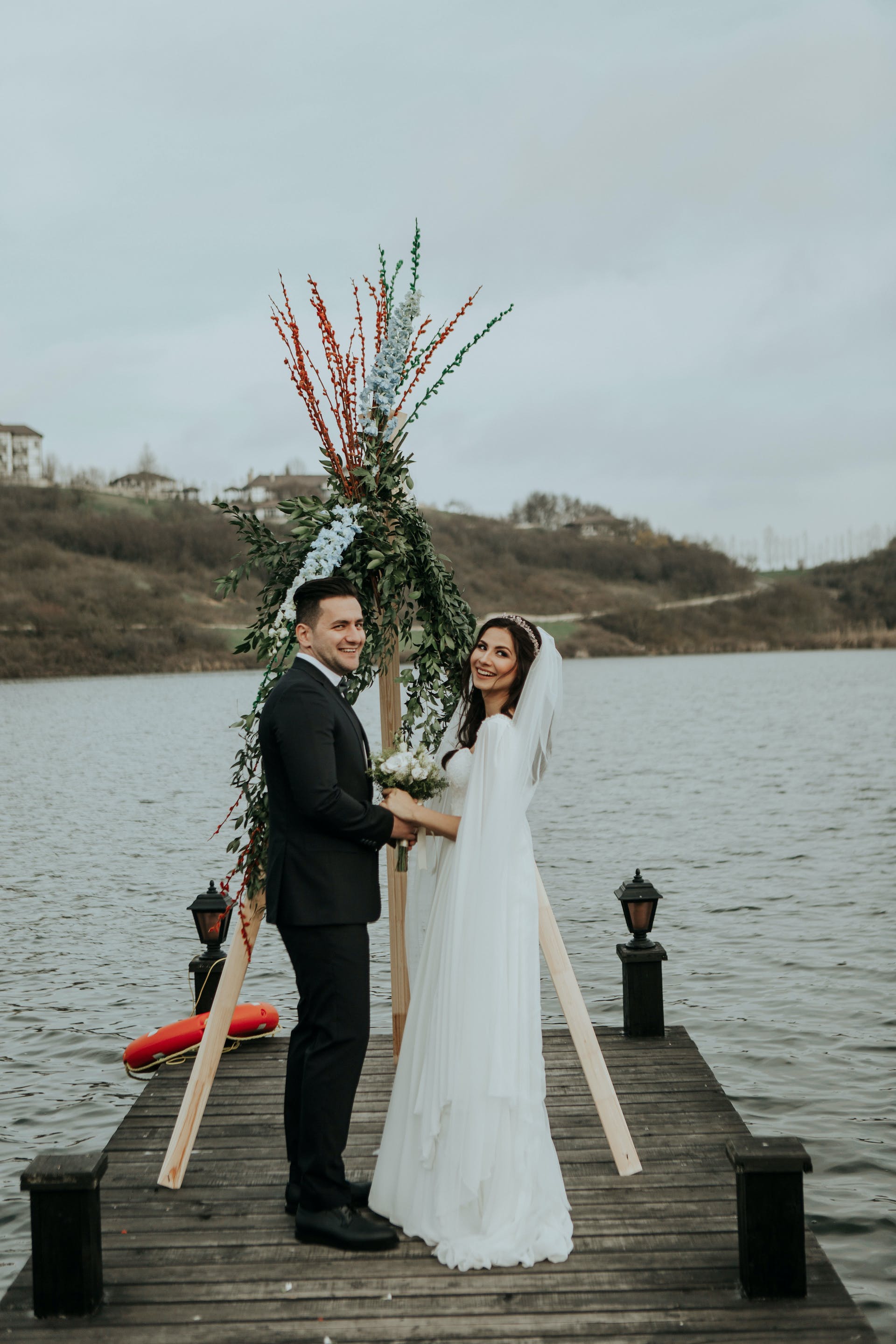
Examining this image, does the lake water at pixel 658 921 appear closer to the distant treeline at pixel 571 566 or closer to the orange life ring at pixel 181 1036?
the orange life ring at pixel 181 1036

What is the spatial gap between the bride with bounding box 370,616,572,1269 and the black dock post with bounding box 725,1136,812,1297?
2.18 ft

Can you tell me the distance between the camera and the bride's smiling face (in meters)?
4.57

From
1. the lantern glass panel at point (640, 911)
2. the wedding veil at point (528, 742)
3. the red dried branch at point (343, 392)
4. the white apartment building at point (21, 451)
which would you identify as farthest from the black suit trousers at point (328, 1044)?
A: the white apartment building at point (21, 451)

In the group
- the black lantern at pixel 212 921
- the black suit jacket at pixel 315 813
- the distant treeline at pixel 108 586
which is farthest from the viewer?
the distant treeline at pixel 108 586

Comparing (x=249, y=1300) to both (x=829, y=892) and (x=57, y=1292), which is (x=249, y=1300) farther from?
(x=829, y=892)

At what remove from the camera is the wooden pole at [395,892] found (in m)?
5.59

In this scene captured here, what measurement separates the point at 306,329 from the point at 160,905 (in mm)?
11812

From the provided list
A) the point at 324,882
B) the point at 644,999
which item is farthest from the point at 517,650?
the point at 644,999

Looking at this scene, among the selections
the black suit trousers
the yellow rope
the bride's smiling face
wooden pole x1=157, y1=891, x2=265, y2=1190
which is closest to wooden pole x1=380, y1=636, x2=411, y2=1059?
wooden pole x1=157, y1=891, x2=265, y2=1190

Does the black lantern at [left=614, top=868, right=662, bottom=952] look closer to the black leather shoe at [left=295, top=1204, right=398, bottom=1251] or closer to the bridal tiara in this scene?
the bridal tiara

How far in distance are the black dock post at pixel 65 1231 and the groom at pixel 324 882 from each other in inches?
29.7

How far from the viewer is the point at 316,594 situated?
4.37 meters

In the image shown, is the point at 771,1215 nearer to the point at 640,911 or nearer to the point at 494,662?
the point at 494,662

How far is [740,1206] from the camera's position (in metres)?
3.89
